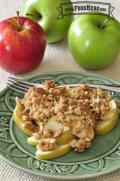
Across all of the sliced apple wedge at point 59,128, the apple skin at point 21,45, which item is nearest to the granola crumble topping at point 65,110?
the sliced apple wedge at point 59,128

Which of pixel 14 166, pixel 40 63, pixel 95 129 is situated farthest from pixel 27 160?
pixel 40 63

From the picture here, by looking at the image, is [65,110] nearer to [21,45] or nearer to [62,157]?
[62,157]

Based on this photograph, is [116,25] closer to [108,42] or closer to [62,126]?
[108,42]

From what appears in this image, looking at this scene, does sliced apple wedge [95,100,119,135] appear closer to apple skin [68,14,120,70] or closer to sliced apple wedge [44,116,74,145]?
sliced apple wedge [44,116,74,145]

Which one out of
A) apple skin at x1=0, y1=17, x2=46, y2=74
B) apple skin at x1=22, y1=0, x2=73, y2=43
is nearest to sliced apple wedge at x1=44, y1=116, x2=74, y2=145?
apple skin at x1=0, y1=17, x2=46, y2=74

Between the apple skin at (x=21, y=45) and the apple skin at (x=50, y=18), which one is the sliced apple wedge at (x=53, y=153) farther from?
the apple skin at (x=50, y=18)

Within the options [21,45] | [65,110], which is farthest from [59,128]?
[21,45]
